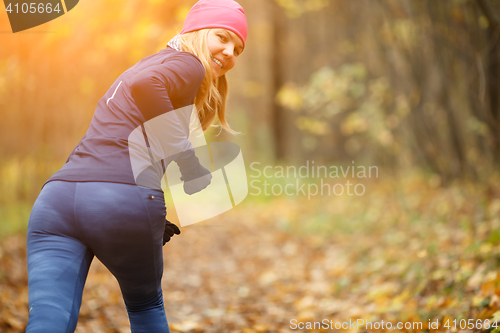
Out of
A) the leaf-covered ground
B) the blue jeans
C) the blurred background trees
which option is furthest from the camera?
the blurred background trees

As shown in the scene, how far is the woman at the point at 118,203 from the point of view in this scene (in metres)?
1.45

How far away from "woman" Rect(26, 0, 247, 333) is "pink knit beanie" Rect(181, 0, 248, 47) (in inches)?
7.4

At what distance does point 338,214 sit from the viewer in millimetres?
8539

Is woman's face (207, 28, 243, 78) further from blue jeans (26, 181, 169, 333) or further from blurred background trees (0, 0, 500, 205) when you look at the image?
blurred background trees (0, 0, 500, 205)

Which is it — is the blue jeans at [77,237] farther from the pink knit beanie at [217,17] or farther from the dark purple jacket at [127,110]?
the pink knit beanie at [217,17]

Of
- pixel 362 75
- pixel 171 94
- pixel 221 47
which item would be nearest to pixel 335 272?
pixel 362 75

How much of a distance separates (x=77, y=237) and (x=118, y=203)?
0.75 feet

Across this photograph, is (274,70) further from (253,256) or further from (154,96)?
(154,96)

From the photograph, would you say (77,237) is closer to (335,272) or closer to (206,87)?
(206,87)

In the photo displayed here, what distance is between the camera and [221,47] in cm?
179

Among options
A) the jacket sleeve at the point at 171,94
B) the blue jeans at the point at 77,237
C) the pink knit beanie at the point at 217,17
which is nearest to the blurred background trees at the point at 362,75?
the pink knit beanie at the point at 217,17

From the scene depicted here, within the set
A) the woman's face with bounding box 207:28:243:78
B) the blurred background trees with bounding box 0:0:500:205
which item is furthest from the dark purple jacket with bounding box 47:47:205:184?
the blurred background trees with bounding box 0:0:500:205

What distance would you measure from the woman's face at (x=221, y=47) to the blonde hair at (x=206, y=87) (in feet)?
0.09

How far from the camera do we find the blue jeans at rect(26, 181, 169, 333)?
4.68ft
